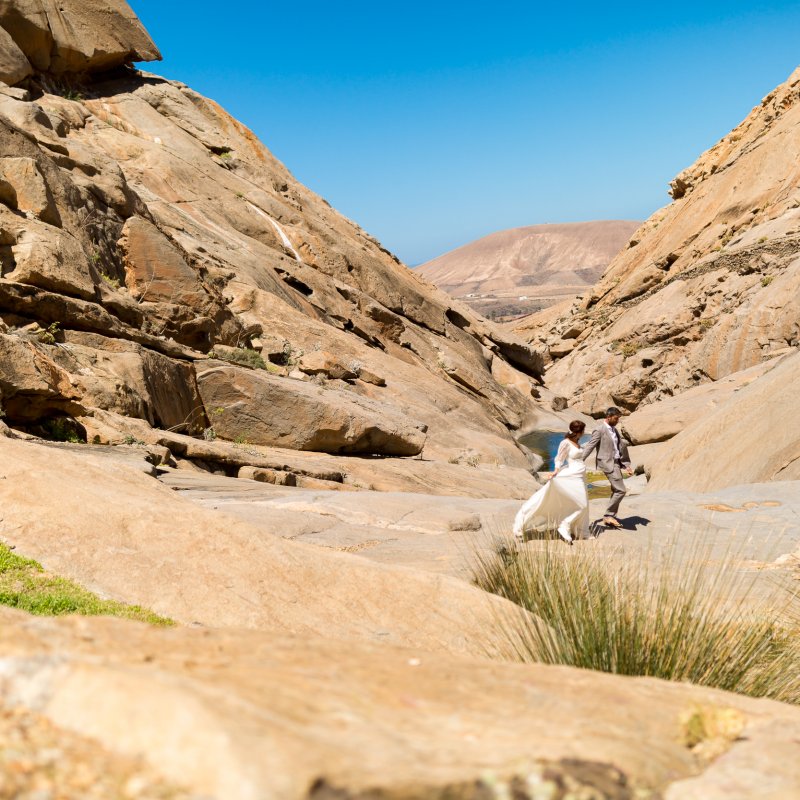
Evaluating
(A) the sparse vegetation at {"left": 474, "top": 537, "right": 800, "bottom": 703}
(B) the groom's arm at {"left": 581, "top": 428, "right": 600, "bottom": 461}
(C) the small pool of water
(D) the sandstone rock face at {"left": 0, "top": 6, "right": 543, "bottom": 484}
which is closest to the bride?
(B) the groom's arm at {"left": 581, "top": 428, "right": 600, "bottom": 461}

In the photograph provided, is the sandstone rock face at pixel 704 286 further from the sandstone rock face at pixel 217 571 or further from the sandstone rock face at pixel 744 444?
the sandstone rock face at pixel 217 571

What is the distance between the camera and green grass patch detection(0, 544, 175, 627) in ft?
17.7

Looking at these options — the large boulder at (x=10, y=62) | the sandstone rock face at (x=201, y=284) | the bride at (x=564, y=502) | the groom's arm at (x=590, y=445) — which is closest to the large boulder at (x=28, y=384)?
the sandstone rock face at (x=201, y=284)

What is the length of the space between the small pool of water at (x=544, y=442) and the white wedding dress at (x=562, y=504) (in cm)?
1932

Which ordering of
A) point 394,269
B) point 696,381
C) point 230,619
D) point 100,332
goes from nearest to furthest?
point 230,619, point 100,332, point 696,381, point 394,269

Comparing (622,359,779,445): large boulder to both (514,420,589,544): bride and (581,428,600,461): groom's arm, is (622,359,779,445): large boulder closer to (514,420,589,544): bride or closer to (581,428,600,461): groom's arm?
(581,428,600,461): groom's arm

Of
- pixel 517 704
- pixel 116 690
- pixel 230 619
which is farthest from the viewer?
pixel 230 619

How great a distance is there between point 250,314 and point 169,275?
4969mm

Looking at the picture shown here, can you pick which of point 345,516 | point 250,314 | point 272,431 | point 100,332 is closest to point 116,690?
point 345,516

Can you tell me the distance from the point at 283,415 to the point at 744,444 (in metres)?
9.60

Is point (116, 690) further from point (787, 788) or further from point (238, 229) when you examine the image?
point (238, 229)

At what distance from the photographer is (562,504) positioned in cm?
959

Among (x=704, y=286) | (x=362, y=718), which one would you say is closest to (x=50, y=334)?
(x=362, y=718)

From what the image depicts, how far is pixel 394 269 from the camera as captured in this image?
121 feet
